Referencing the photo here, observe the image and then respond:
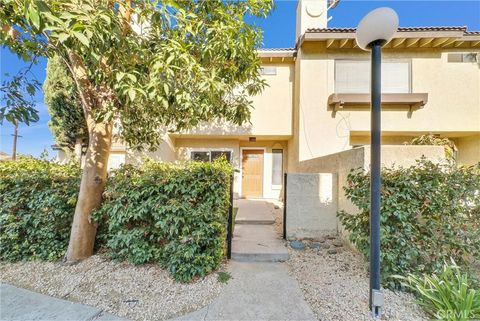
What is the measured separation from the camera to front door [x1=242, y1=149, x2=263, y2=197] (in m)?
10.2

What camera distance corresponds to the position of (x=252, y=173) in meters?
10.3

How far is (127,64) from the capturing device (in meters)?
2.80

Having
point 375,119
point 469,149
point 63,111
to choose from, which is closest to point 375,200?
point 375,119

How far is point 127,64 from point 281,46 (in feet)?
24.8

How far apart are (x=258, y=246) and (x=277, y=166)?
6.22 m

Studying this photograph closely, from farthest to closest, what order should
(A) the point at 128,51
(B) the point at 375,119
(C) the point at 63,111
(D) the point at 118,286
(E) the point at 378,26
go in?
(C) the point at 63,111 → (D) the point at 118,286 → (A) the point at 128,51 → (B) the point at 375,119 → (E) the point at 378,26

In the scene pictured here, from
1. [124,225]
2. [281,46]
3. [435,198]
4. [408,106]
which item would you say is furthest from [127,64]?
[408,106]

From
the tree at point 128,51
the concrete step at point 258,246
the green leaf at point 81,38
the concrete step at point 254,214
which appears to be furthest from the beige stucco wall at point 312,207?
the green leaf at point 81,38

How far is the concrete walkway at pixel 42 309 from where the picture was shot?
8.13ft

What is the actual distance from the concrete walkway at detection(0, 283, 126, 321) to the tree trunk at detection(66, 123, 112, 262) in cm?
77

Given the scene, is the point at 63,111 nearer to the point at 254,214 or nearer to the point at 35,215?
the point at 35,215

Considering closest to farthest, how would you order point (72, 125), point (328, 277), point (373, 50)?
point (373, 50), point (328, 277), point (72, 125)

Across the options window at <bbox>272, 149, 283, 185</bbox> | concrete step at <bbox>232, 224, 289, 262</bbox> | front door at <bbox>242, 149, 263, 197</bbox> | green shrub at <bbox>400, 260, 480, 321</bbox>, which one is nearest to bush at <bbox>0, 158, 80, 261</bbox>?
concrete step at <bbox>232, 224, 289, 262</bbox>

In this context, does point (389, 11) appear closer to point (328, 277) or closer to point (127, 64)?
point (127, 64)
